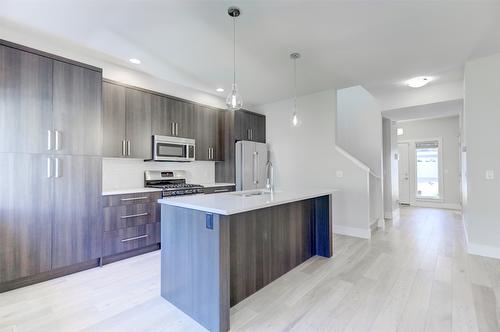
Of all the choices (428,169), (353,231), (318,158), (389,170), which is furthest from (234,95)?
(428,169)

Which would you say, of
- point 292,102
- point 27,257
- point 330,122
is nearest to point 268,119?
point 292,102

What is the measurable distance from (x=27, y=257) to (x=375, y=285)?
11.8 ft

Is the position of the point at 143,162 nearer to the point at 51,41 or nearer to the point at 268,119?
the point at 51,41

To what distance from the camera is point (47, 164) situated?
8.52 feet

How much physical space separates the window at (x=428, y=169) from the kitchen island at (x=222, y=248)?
20.5 feet

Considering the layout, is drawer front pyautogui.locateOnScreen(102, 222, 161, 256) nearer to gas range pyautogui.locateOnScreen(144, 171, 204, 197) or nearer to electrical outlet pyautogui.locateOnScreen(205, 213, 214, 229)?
gas range pyautogui.locateOnScreen(144, 171, 204, 197)

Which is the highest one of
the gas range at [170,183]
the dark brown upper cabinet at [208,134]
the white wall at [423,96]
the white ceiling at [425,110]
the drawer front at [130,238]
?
the white wall at [423,96]

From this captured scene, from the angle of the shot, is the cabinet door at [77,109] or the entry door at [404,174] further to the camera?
the entry door at [404,174]

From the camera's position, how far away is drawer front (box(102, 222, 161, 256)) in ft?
10.0

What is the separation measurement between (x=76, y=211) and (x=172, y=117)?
201 cm

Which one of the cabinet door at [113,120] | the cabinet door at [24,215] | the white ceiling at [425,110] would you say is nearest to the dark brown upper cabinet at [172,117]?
the cabinet door at [113,120]

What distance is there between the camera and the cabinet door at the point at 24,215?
7.70 ft

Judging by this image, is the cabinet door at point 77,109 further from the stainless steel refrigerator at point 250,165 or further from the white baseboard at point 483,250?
the white baseboard at point 483,250

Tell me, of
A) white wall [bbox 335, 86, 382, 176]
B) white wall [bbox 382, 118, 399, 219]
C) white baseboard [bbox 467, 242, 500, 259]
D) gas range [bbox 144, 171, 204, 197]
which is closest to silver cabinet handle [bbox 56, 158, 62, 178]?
gas range [bbox 144, 171, 204, 197]
